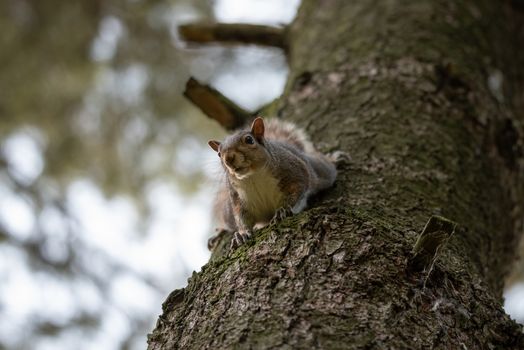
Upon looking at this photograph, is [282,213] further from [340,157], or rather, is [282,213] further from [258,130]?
[258,130]

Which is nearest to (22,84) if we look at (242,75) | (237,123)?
(242,75)

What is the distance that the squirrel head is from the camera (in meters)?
2.40

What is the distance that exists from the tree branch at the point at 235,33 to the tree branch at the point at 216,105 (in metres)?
0.94

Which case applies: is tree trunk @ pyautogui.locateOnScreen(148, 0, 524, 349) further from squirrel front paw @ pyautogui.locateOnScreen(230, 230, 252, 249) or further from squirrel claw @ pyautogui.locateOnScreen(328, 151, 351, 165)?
squirrel front paw @ pyautogui.locateOnScreen(230, 230, 252, 249)

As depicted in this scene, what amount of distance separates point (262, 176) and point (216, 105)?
0.60 m

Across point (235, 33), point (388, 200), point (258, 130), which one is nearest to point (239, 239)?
point (388, 200)

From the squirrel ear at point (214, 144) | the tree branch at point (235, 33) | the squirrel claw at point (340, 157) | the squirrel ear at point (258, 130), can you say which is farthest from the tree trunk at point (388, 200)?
the squirrel ear at point (214, 144)

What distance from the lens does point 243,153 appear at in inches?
95.7

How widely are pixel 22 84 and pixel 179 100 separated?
1.48m

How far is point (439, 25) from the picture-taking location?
316cm

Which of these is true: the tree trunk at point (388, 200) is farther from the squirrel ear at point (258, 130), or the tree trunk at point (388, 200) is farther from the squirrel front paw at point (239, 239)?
the squirrel ear at point (258, 130)

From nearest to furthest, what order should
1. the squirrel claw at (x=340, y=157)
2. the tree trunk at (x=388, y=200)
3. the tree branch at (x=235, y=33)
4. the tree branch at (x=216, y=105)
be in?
1. the tree trunk at (x=388, y=200)
2. the squirrel claw at (x=340, y=157)
3. the tree branch at (x=216, y=105)
4. the tree branch at (x=235, y=33)

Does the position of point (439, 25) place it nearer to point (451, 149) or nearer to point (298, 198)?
point (451, 149)

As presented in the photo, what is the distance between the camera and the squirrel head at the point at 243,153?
94.6 inches
